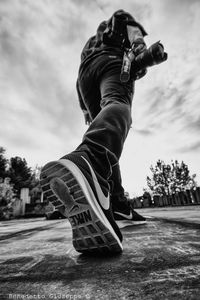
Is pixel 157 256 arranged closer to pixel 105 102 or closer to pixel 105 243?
pixel 105 243

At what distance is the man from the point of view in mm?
576

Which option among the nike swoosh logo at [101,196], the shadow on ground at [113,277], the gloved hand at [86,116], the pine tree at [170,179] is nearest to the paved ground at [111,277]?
the shadow on ground at [113,277]

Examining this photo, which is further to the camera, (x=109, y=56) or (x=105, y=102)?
(x=109, y=56)

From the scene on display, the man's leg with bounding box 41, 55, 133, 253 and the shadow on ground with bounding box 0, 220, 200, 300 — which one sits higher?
the man's leg with bounding box 41, 55, 133, 253

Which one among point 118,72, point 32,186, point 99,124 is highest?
point 32,186

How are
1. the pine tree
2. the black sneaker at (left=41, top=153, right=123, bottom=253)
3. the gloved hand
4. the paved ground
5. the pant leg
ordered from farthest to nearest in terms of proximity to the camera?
the pine tree
the gloved hand
the pant leg
the black sneaker at (left=41, top=153, right=123, bottom=253)
the paved ground

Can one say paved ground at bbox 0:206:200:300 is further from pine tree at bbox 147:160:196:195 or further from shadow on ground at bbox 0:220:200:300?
pine tree at bbox 147:160:196:195

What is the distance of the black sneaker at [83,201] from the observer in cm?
56

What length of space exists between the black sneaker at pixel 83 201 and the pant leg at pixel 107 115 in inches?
2.7

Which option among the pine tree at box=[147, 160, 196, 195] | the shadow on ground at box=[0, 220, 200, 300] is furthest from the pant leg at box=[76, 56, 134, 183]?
the pine tree at box=[147, 160, 196, 195]

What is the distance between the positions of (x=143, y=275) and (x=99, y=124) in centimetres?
58

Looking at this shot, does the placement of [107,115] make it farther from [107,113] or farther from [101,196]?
[101,196]

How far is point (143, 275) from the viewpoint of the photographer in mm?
349

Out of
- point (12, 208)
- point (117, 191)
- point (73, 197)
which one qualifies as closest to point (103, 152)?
point (73, 197)
